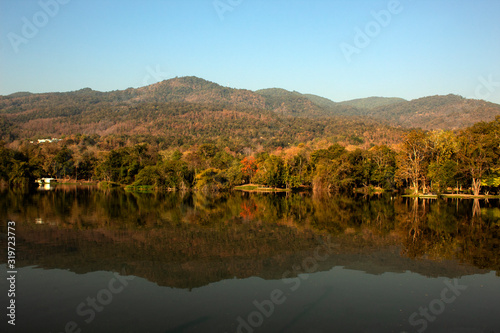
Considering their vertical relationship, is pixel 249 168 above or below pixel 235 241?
above

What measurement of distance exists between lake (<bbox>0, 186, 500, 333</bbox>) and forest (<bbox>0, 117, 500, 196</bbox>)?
28.2 metres

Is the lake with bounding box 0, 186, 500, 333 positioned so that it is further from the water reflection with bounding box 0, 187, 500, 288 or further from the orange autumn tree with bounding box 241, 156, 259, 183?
the orange autumn tree with bounding box 241, 156, 259, 183

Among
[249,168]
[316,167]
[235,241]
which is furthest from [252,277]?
[249,168]

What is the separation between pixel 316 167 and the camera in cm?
6181

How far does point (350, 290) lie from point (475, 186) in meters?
46.0

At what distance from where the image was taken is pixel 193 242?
1842cm

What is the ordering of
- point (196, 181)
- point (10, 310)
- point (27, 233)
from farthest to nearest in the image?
point (196, 181)
point (27, 233)
point (10, 310)

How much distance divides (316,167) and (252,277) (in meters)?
50.1

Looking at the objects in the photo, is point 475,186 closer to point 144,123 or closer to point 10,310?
point 10,310

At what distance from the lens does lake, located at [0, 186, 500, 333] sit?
9.67 m

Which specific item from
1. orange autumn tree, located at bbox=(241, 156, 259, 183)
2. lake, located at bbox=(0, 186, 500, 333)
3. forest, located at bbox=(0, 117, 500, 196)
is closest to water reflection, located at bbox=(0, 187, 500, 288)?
lake, located at bbox=(0, 186, 500, 333)

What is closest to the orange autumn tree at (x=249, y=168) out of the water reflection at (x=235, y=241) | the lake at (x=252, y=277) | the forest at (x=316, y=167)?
the forest at (x=316, y=167)

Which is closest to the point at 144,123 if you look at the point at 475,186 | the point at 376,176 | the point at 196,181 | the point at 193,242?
the point at 196,181

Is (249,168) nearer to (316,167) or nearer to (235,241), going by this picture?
(316,167)
